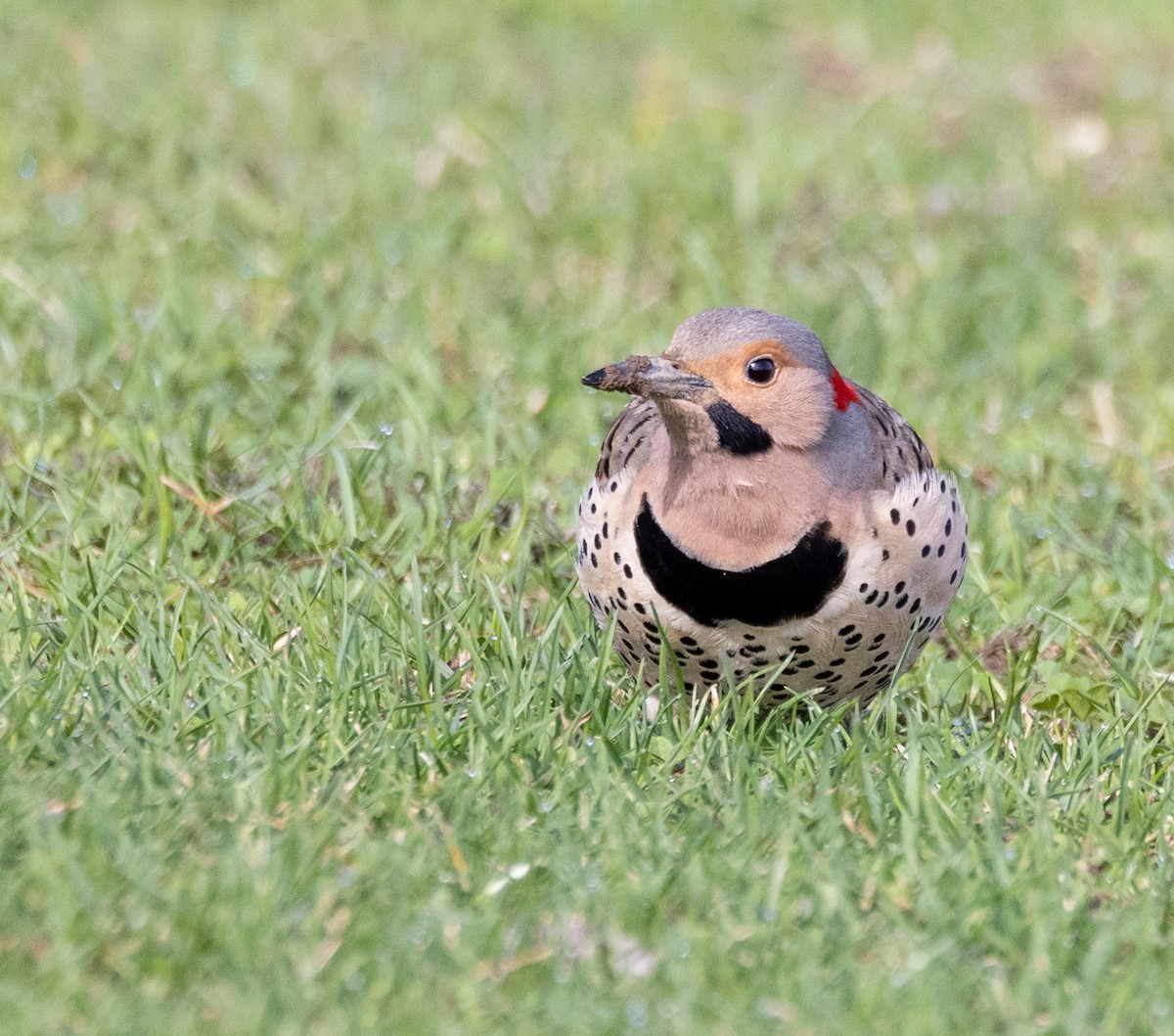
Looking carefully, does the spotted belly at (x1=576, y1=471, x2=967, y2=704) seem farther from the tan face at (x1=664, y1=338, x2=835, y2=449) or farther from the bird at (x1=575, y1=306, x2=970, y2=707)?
the tan face at (x1=664, y1=338, x2=835, y2=449)

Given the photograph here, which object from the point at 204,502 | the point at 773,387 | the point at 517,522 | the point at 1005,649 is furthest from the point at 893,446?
the point at 204,502

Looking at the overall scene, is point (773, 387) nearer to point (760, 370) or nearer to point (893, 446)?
point (760, 370)

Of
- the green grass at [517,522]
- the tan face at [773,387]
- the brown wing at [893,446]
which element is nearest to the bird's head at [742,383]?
the tan face at [773,387]

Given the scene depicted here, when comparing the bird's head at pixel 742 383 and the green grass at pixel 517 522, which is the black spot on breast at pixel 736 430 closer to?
the bird's head at pixel 742 383

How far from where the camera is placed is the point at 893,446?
4250 mm

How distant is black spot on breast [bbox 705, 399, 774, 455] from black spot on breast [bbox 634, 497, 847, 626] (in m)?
0.21

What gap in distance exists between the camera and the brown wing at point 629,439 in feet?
14.1

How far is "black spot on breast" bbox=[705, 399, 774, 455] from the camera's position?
156 inches

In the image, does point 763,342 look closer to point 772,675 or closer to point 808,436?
point 808,436

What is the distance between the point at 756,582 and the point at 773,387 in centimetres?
40

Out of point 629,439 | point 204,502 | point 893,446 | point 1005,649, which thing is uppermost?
point 893,446

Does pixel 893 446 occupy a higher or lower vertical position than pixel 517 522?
higher

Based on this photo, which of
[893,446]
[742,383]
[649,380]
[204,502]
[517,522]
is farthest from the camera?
[517,522]

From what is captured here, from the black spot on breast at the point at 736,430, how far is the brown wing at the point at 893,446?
0.29 meters
